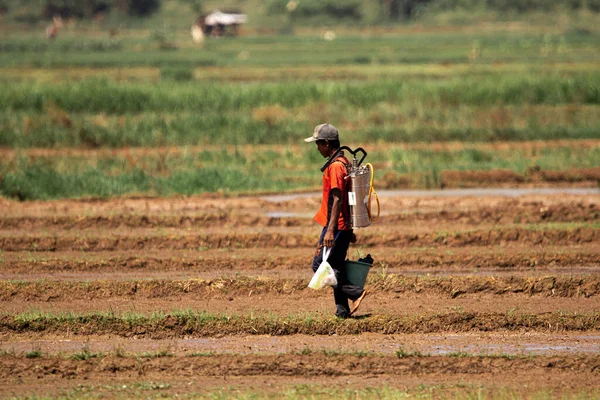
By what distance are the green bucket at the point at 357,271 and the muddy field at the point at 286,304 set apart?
387 mm

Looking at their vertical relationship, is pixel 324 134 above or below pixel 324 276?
above

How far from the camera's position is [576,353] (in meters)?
7.30

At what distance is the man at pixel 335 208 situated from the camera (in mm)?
7469

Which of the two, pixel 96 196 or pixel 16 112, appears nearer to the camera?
pixel 96 196

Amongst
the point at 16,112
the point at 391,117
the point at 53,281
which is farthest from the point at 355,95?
the point at 53,281

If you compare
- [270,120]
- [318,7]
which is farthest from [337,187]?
[318,7]

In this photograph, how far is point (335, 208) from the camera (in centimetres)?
748

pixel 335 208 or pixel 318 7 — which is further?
pixel 318 7

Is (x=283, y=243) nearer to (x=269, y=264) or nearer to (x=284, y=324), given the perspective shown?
(x=269, y=264)

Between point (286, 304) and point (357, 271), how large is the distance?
1394 millimetres

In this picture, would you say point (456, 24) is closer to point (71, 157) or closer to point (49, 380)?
point (71, 157)

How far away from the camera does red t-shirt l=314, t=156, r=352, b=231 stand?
7459mm

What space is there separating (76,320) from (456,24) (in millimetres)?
62282

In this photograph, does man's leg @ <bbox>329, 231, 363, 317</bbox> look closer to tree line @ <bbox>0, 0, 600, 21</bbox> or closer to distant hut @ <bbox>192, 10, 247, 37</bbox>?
distant hut @ <bbox>192, 10, 247, 37</bbox>
